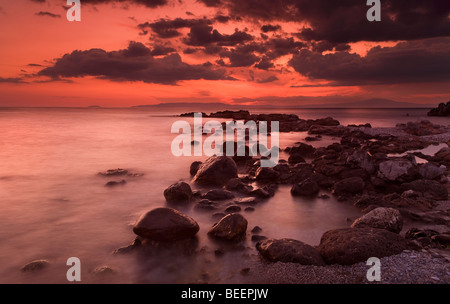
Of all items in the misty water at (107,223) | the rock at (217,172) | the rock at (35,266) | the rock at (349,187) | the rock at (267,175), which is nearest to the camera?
the misty water at (107,223)

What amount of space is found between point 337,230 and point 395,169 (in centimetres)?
771

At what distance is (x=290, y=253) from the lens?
6.55 meters

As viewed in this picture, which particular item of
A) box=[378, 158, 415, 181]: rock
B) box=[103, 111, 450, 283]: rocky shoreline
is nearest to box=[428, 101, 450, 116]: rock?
box=[103, 111, 450, 283]: rocky shoreline

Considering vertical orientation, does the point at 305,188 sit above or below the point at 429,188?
below

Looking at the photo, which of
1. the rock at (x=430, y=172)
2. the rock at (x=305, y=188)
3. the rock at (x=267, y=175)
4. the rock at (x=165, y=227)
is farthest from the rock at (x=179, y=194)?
the rock at (x=430, y=172)

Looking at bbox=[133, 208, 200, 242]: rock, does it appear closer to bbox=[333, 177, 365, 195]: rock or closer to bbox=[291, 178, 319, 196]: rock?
bbox=[291, 178, 319, 196]: rock

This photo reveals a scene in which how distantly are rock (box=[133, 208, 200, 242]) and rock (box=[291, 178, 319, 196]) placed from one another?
19.3 ft

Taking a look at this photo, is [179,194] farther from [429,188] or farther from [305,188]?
[429,188]

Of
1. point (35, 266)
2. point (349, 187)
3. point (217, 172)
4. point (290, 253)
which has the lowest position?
point (35, 266)

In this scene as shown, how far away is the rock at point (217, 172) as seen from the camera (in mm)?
13719

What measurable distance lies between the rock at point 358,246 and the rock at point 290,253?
0.32 m

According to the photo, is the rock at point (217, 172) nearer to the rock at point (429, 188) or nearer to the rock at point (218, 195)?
the rock at point (218, 195)

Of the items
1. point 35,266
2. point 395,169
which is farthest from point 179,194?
point 395,169

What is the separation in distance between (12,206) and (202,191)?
745cm
